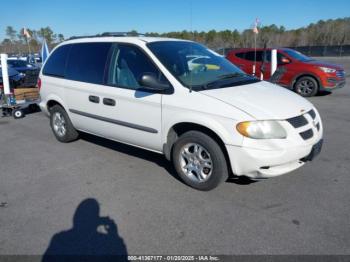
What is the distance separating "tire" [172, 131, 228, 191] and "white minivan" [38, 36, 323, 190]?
0.5 inches

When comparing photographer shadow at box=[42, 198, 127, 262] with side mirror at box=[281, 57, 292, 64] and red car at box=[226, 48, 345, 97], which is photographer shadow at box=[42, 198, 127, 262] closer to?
red car at box=[226, 48, 345, 97]

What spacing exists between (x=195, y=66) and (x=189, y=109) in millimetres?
901

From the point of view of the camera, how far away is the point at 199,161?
3840 mm

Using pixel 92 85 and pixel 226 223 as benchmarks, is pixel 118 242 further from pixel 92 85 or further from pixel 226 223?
pixel 92 85

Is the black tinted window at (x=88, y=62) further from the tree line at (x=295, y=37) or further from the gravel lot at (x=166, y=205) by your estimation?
the tree line at (x=295, y=37)

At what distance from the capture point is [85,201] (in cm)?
373


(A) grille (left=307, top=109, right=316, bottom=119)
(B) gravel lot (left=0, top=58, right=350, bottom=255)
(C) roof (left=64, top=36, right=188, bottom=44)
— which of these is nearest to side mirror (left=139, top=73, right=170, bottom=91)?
(C) roof (left=64, top=36, right=188, bottom=44)

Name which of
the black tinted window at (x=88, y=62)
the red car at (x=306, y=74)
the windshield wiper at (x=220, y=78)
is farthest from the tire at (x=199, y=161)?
the red car at (x=306, y=74)

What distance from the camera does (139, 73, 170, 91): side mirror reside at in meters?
3.79

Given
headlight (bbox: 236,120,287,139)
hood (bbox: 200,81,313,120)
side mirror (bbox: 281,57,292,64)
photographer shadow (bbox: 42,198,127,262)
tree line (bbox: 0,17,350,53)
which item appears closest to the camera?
photographer shadow (bbox: 42,198,127,262)

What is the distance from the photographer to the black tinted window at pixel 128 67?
4227 millimetres

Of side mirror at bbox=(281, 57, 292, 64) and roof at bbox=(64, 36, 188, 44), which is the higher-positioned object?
roof at bbox=(64, 36, 188, 44)

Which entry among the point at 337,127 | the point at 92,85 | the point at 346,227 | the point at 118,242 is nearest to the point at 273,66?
the point at 337,127

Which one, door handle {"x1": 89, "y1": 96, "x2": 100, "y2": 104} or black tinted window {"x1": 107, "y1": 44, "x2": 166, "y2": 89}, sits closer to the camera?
black tinted window {"x1": 107, "y1": 44, "x2": 166, "y2": 89}
